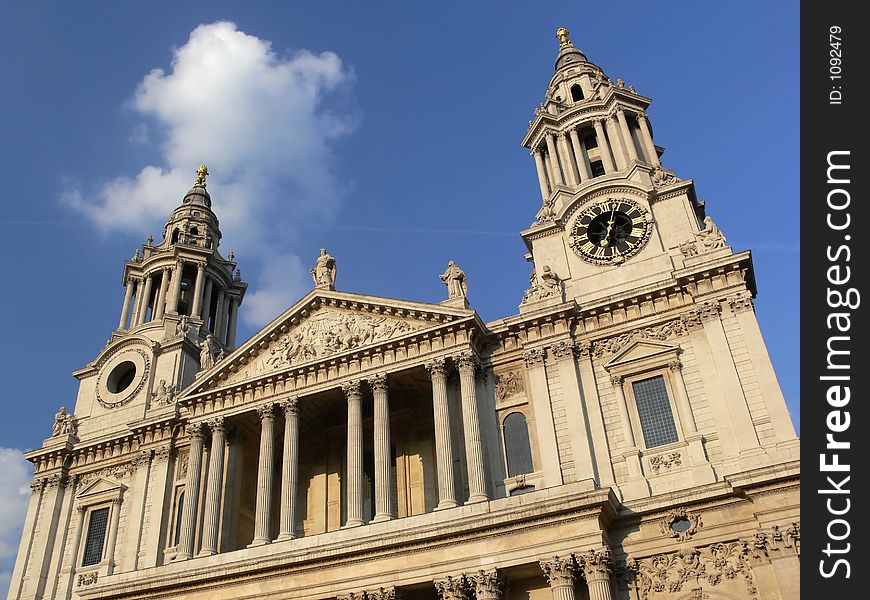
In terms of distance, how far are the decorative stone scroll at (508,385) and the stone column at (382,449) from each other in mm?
4619

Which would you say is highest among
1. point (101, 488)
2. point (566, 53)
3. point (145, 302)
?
point (566, 53)

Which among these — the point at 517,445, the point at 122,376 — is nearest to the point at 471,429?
the point at 517,445

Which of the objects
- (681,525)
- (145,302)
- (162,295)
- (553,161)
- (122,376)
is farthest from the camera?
(145,302)

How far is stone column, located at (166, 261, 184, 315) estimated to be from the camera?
45.3 m

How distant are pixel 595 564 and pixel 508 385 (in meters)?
9.09

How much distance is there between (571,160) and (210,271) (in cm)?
2363

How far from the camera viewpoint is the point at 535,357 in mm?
31547

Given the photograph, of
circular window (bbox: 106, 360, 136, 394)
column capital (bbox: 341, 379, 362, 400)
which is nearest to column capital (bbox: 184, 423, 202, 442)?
column capital (bbox: 341, 379, 362, 400)

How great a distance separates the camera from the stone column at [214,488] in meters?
31.3

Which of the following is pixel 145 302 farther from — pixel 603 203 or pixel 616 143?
pixel 616 143

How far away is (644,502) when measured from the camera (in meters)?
26.6

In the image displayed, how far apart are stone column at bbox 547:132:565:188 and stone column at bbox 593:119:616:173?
7.17 ft
